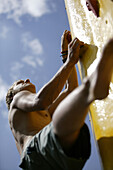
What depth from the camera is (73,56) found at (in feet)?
4.22

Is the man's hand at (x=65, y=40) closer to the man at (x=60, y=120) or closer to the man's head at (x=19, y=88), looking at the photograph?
the man at (x=60, y=120)

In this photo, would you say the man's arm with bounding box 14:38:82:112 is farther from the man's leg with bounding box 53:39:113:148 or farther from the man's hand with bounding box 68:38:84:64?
the man's leg with bounding box 53:39:113:148

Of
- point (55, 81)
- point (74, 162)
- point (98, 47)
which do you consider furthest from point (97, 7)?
point (74, 162)

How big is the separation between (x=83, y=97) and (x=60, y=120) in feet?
0.39

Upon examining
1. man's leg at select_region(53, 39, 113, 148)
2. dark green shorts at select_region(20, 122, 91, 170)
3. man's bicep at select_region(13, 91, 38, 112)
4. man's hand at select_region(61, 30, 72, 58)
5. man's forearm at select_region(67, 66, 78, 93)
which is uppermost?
man's hand at select_region(61, 30, 72, 58)

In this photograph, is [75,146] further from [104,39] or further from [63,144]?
[104,39]

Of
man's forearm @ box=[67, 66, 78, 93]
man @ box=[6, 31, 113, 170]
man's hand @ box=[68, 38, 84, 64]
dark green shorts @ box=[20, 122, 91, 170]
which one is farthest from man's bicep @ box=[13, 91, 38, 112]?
man's forearm @ box=[67, 66, 78, 93]

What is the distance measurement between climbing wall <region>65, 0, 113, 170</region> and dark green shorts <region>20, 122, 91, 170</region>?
0.49ft

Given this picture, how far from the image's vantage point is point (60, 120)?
0.74 m

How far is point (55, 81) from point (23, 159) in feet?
1.47

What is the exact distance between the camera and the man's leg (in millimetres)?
702

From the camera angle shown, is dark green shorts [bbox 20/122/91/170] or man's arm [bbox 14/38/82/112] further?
Answer: man's arm [bbox 14/38/82/112]

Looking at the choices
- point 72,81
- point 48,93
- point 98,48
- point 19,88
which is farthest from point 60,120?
point 72,81

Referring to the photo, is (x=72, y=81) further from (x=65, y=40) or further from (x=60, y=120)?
(x=60, y=120)
